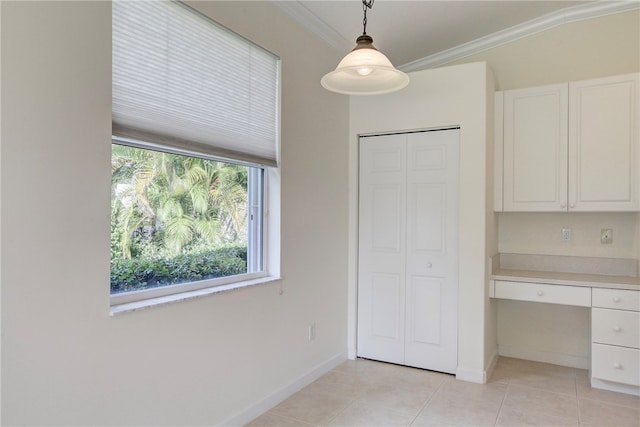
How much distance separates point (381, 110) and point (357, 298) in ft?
5.59

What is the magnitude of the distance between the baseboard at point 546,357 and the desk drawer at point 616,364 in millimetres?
536

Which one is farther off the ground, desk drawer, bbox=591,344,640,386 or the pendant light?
the pendant light

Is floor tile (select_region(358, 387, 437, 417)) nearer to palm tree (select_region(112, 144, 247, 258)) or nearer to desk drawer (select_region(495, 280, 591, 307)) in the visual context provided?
desk drawer (select_region(495, 280, 591, 307))

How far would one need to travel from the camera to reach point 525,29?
11.8 ft

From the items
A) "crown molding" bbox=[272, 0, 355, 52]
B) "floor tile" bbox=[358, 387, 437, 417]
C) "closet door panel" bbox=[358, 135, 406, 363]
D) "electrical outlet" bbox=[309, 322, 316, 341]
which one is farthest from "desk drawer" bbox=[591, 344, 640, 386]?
"crown molding" bbox=[272, 0, 355, 52]

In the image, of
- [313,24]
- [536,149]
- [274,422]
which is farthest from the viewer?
[536,149]

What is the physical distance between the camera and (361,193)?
3.69 m

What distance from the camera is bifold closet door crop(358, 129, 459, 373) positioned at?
10.9 ft

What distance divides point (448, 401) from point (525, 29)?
3.18 m

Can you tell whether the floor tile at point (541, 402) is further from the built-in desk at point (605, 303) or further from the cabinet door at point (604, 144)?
the cabinet door at point (604, 144)

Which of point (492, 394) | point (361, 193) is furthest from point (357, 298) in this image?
point (492, 394)

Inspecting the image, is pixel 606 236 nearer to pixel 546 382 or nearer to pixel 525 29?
pixel 546 382

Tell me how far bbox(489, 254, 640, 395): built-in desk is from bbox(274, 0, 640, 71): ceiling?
6.97ft

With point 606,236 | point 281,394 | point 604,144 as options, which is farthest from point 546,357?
point 281,394
